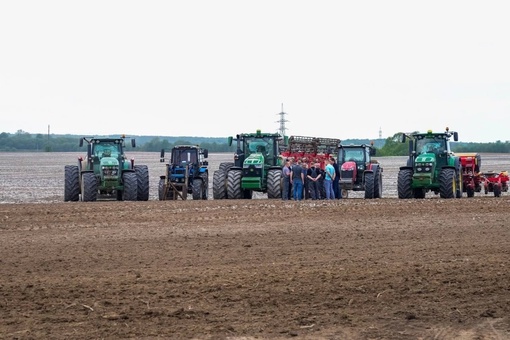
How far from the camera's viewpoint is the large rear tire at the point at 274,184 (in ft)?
103

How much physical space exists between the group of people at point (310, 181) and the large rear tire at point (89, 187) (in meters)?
5.86

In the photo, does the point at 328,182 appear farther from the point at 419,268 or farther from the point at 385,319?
the point at 385,319

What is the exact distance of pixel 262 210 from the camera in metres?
24.9

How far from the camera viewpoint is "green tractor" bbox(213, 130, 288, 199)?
3188cm

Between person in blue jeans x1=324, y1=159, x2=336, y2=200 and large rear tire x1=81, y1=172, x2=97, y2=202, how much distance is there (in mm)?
7143

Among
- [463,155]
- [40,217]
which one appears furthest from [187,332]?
[463,155]

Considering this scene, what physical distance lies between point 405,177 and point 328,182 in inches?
103

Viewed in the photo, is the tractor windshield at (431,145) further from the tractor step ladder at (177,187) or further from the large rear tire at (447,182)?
the tractor step ladder at (177,187)

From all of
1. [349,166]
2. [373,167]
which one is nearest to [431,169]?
[373,167]

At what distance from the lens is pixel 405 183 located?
31562 mm

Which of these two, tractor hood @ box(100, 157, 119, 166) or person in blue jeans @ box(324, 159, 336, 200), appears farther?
tractor hood @ box(100, 157, 119, 166)

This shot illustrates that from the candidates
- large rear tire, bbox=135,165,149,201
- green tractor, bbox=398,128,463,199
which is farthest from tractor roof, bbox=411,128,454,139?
large rear tire, bbox=135,165,149,201

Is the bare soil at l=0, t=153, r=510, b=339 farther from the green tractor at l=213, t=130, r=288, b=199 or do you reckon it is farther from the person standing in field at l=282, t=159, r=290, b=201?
the green tractor at l=213, t=130, r=288, b=199

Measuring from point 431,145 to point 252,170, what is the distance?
19.3 feet
